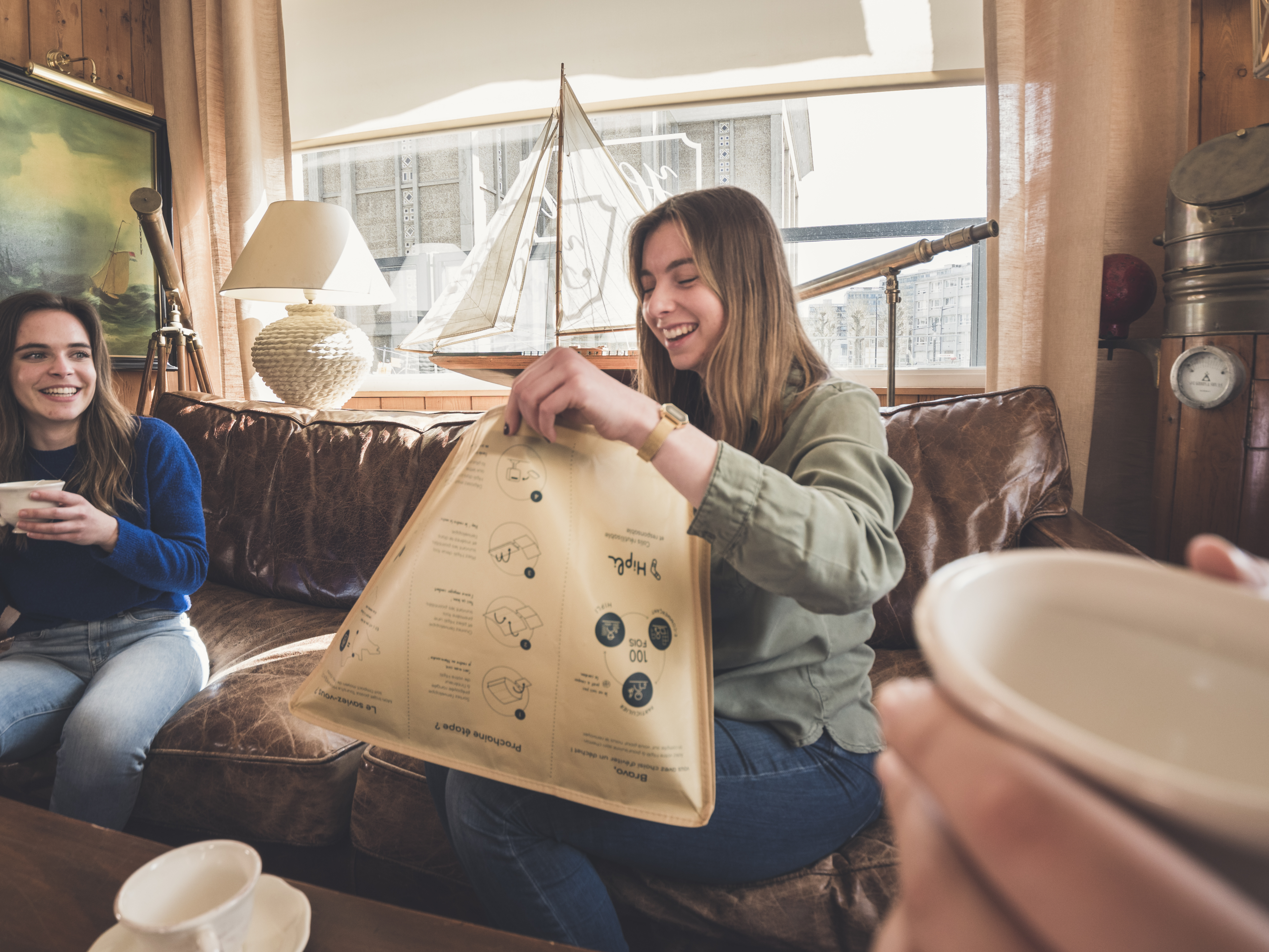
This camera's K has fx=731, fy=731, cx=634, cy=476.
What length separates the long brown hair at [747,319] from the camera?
1047 mm

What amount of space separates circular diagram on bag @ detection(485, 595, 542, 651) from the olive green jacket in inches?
7.6

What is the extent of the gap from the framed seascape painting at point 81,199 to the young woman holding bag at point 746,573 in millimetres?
2655

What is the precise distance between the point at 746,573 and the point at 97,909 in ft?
2.41

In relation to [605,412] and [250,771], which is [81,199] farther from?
[605,412]

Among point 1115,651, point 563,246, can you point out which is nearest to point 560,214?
point 563,246

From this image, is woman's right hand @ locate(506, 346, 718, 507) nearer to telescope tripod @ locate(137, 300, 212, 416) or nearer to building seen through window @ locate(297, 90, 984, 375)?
building seen through window @ locate(297, 90, 984, 375)

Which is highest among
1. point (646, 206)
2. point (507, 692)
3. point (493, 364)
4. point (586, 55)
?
point (586, 55)

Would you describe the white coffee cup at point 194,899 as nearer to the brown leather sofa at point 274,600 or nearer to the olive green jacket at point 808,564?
the olive green jacket at point 808,564

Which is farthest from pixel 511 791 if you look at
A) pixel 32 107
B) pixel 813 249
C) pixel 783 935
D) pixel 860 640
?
pixel 32 107

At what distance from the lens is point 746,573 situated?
73cm

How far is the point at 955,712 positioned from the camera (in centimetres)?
17

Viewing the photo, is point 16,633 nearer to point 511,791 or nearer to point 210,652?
point 210,652

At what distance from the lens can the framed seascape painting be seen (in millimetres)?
2537

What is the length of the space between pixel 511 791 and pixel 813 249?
7.02ft
